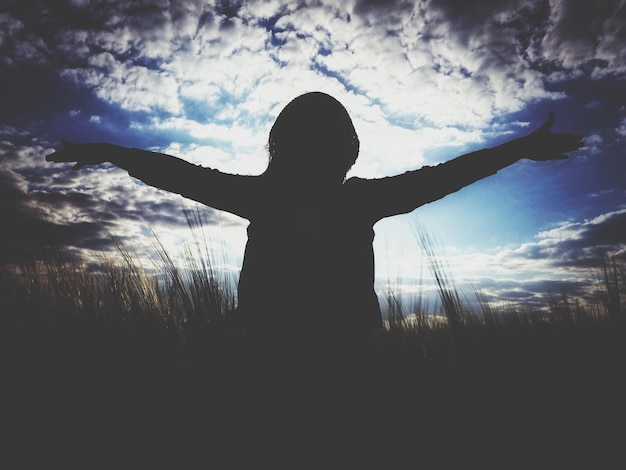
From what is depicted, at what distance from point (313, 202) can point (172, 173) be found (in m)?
0.62

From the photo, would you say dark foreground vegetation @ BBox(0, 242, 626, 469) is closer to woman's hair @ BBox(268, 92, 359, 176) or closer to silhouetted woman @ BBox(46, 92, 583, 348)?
silhouetted woman @ BBox(46, 92, 583, 348)

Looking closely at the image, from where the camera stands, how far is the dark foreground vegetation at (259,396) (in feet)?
3.38

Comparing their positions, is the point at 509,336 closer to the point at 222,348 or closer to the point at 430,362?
the point at 430,362

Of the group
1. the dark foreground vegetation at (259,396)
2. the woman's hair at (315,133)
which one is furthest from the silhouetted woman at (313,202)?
the dark foreground vegetation at (259,396)

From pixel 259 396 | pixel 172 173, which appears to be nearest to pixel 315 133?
pixel 172 173

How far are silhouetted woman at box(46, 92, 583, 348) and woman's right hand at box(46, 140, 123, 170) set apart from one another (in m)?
0.03

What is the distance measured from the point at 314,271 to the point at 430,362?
3.70 ft

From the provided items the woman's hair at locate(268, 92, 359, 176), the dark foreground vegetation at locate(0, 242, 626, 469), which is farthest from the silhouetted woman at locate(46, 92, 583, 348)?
the dark foreground vegetation at locate(0, 242, 626, 469)

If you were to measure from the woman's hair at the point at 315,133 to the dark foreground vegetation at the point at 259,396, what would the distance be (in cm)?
74

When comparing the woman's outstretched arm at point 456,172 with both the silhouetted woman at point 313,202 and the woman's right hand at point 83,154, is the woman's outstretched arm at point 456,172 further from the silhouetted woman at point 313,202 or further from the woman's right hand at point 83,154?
the woman's right hand at point 83,154

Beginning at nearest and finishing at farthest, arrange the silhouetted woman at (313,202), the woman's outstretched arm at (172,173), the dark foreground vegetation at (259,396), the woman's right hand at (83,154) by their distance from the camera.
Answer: the dark foreground vegetation at (259,396), the silhouetted woman at (313,202), the woman's outstretched arm at (172,173), the woman's right hand at (83,154)

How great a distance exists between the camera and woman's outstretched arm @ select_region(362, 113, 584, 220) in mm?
1333

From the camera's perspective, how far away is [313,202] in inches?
50.5

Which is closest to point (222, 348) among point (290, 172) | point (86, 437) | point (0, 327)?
point (86, 437)
